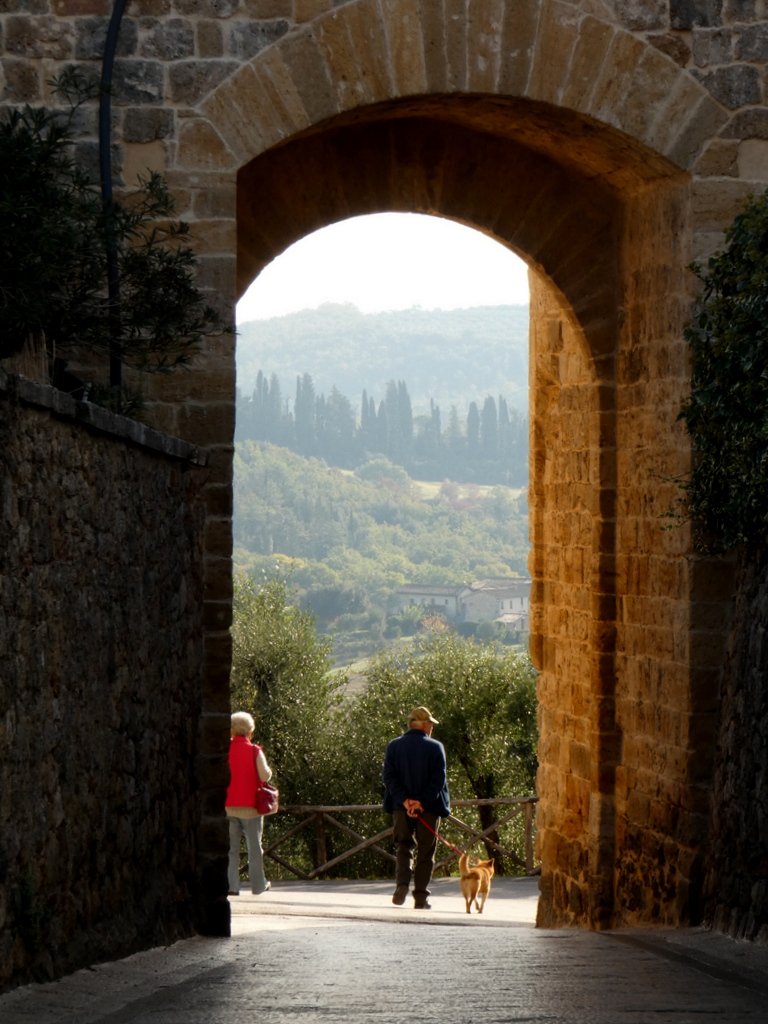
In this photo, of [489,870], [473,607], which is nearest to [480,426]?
[473,607]

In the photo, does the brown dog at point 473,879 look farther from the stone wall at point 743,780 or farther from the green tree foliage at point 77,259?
the green tree foliage at point 77,259

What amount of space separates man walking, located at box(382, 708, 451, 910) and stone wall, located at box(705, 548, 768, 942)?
2.47 metres

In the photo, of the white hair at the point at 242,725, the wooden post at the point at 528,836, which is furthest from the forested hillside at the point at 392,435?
the white hair at the point at 242,725

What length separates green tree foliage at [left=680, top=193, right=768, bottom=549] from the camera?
6.36 meters

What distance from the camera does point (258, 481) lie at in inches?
5266

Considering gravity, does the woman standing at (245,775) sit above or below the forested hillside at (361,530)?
below

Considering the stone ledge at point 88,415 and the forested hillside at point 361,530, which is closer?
the stone ledge at point 88,415

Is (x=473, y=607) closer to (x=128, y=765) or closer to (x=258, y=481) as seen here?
(x=258, y=481)

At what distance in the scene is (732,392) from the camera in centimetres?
664

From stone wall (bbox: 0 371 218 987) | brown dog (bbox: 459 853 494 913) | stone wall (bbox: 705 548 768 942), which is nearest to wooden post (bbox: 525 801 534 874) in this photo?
brown dog (bbox: 459 853 494 913)

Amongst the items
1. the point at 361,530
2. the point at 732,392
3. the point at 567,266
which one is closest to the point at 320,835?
the point at 567,266

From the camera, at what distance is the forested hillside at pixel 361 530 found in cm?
11475

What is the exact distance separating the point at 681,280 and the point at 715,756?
2.45 m

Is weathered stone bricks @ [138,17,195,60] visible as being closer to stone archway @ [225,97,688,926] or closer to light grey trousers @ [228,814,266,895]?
stone archway @ [225,97,688,926]
